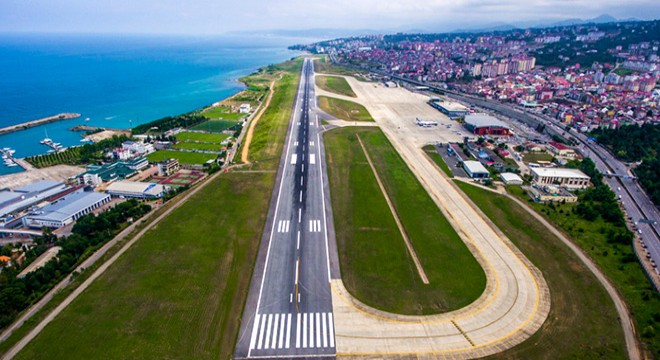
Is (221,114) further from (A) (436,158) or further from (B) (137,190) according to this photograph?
(A) (436,158)

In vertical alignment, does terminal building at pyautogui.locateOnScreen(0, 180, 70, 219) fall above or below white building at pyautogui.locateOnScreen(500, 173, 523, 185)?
above

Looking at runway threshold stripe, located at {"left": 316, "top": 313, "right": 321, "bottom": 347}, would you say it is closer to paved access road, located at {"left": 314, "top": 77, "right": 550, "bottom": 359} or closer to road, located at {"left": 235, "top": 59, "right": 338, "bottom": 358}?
road, located at {"left": 235, "top": 59, "right": 338, "bottom": 358}

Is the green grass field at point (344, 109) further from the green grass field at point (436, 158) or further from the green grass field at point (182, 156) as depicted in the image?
the green grass field at point (182, 156)

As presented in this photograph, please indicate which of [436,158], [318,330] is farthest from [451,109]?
[318,330]

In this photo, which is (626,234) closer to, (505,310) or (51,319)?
(505,310)

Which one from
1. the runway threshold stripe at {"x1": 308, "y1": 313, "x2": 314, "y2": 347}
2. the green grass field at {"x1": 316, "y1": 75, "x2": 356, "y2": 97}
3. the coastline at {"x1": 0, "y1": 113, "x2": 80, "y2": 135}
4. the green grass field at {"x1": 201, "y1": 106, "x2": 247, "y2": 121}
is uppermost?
the green grass field at {"x1": 316, "y1": 75, "x2": 356, "y2": 97}

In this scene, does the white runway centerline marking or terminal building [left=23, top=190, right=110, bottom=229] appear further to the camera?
terminal building [left=23, top=190, right=110, bottom=229]

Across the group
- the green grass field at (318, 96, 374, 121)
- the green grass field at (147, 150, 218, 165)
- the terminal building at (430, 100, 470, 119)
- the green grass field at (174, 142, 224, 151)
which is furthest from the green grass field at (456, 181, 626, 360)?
the terminal building at (430, 100, 470, 119)

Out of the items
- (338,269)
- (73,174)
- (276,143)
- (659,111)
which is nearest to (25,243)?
(73,174)
